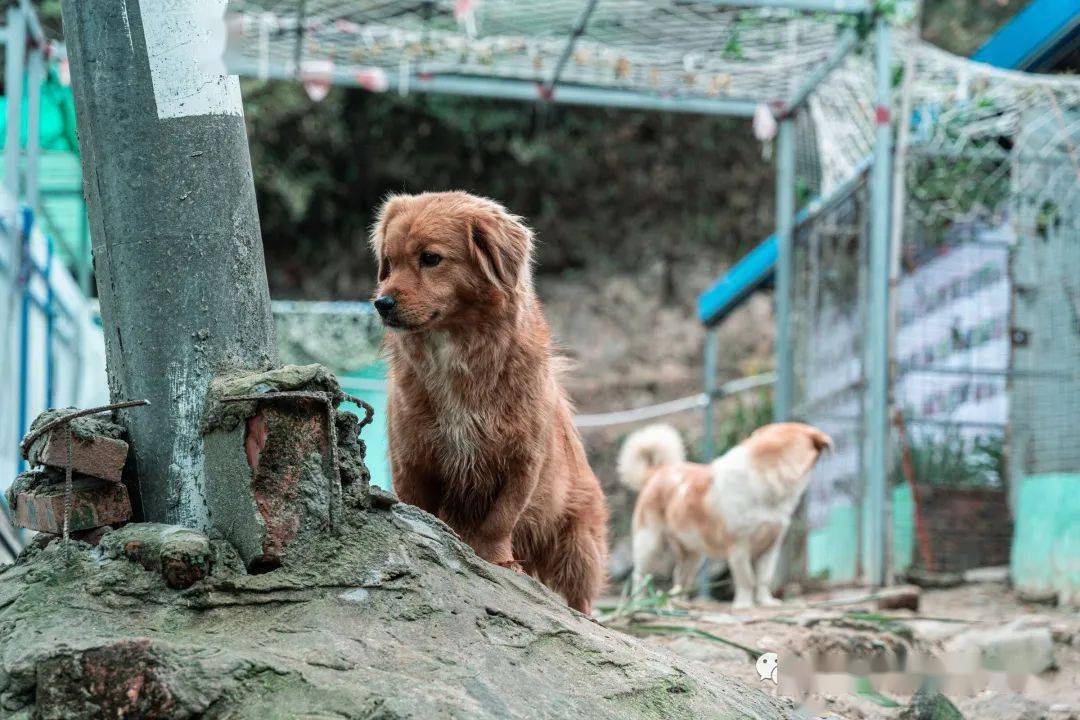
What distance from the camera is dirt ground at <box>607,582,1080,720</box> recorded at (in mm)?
3803

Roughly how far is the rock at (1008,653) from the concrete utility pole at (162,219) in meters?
3.49

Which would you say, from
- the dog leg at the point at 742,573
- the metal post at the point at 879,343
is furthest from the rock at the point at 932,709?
the dog leg at the point at 742,573

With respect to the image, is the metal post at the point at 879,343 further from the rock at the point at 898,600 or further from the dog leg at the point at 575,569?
the dog leg at the point at 575,569

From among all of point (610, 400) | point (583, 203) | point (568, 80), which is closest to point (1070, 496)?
point (568, 80)

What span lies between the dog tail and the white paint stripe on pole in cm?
644

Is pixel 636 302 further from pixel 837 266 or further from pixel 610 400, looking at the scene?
pixel 837 266

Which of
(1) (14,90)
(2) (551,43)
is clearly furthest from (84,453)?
(2) (551,43)

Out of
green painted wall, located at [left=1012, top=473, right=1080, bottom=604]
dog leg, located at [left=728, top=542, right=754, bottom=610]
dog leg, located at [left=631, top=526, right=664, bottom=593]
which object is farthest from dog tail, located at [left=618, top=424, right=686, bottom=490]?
green painted wall, located at [left=1012, top=473, right=1080, bottom=604]

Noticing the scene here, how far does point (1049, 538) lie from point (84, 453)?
22.3 feet

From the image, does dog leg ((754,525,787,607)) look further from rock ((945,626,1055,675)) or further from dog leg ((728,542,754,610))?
rock ((945,626,1055,675))

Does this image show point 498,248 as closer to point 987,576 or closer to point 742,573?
point 742,573

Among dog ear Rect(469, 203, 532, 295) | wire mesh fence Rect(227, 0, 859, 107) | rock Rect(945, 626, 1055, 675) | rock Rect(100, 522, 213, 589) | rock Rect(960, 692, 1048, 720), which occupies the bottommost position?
rock Rect(945, 626, 1055, 675)

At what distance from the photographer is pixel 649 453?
8938 millimetres

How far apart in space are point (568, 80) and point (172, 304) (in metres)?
7.02
